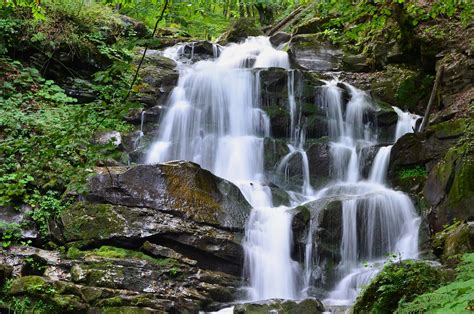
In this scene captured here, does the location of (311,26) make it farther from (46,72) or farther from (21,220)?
(21,220)

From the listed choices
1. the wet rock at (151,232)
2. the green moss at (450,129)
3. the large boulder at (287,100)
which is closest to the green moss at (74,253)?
the wet rock at (151,232)

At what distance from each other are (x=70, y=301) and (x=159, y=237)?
198 cm

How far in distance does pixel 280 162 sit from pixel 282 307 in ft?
17.1

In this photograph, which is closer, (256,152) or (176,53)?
(256,152)

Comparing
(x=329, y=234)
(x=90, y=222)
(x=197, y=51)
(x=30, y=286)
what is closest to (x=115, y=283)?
(x=30, y=286)

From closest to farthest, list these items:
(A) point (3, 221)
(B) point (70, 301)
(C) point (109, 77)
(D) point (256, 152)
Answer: (C) point (109, 77) → (B) point (70, 301) → (A) point (3, 221) → (D) point (256, 152)

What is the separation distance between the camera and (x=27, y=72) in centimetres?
1102

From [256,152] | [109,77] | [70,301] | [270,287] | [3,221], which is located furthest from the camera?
[256,152]

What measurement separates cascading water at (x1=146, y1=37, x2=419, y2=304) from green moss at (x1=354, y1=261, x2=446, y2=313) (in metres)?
2.68

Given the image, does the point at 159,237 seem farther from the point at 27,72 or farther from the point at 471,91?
the point at 471,91

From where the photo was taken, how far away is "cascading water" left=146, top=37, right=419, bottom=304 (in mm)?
8219

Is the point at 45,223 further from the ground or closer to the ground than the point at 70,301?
further from the ground

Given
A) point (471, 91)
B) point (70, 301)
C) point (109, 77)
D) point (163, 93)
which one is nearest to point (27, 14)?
point (163, 93)

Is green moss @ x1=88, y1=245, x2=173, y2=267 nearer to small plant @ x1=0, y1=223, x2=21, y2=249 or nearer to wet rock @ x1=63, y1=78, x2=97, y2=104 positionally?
small plant @ x1=0, y1=223, x2=21, y2=249
